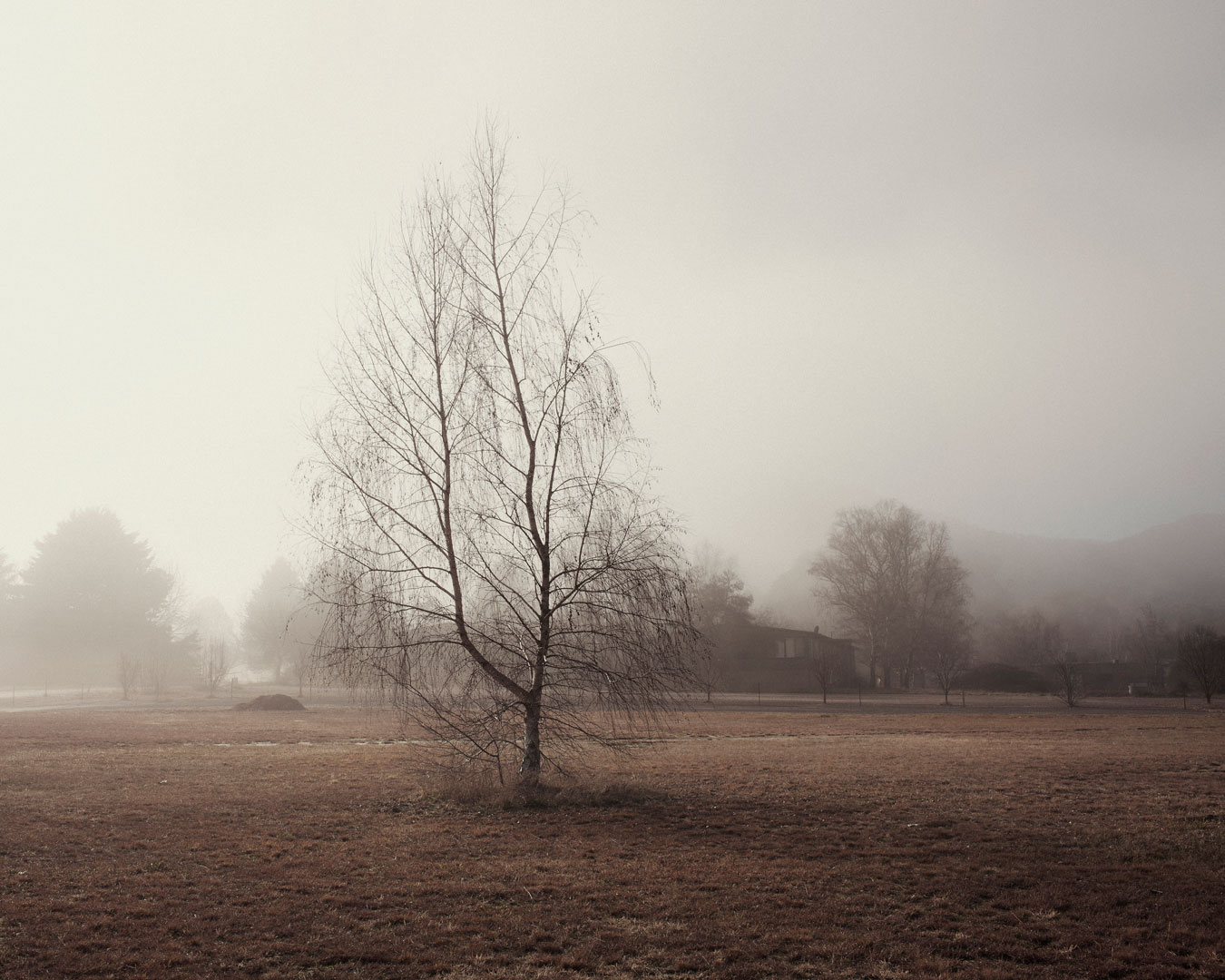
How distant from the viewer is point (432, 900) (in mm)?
7777

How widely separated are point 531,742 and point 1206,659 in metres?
48.2

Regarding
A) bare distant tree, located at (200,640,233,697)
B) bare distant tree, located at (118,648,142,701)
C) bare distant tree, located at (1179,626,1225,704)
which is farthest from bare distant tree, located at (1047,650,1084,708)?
bare distant tree, located at (118,648,142,701)

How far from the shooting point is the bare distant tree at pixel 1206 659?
4600 cm

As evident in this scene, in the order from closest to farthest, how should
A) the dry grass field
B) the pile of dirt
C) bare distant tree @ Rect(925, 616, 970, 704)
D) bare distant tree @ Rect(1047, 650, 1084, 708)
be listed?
the dry grass field < the pile of dirt < bare distant tree @ Rect(1047, 650, 1084, 708) < bare distant tree @ Rect(925, 616, 970, 704)

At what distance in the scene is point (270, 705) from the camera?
4175 centimetres

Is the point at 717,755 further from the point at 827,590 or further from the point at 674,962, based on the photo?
the point at 827,590

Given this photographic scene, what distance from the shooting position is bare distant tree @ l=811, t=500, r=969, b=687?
67.9 meters

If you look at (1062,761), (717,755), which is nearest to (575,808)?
(717,755)

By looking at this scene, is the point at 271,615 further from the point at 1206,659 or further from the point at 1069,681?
the point at 1206,659

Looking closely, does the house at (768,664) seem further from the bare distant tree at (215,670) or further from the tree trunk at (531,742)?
the tree trunk at (531,742)

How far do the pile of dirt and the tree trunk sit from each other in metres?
31.6

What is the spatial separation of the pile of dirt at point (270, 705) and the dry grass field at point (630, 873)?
24.0 m

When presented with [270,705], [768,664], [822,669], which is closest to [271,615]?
[270,705]

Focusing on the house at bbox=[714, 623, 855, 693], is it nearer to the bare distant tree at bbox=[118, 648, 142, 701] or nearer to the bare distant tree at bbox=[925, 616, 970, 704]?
the bare distant tree at bbox=[925, 616, 970, 704]
